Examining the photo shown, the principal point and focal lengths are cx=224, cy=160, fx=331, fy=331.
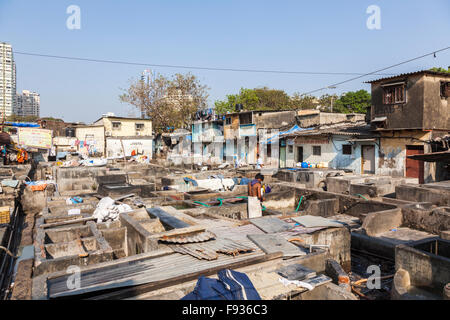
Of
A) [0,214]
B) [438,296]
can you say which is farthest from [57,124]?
[438,296]

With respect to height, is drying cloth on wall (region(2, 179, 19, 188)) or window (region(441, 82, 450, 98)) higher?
window (region(441, 82, 450, 98))

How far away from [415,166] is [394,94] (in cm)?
429

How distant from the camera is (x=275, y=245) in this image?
256 inches

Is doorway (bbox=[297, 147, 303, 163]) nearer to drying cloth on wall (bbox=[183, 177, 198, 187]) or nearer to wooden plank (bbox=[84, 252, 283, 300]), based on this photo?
drying cloth on wall (bbox=[183, 177, 198, 187])

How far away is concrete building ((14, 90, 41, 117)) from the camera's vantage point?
9523 cm

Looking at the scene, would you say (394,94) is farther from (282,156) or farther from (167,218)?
(167,218)

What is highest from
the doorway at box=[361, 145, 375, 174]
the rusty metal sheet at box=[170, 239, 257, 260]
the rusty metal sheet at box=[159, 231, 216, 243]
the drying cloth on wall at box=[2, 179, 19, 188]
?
the doorway at box=[361, 145, 375, 174]

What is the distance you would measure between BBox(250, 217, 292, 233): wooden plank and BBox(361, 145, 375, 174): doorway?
1443cm

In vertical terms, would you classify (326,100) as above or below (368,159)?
above

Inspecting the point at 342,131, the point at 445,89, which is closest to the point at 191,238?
the point at 445,89

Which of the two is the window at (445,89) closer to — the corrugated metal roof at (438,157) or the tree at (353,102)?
the corrugated metal roof at (438,157)

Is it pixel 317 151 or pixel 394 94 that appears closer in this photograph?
pixel 394 94

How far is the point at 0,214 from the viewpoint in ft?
33.6

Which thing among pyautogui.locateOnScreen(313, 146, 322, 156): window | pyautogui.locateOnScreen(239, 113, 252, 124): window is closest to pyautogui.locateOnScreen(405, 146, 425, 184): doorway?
pyautogui.locateOnScreen(313, 146, 322, 156): window
